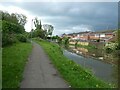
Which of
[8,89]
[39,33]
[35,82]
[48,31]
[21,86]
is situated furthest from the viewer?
[48,31]

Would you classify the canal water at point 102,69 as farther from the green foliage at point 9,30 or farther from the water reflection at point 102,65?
the green foliage at point 9,30

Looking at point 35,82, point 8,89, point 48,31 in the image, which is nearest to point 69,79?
point 35,82

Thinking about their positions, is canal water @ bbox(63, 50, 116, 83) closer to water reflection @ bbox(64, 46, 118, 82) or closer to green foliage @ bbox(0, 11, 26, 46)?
water reflection @ bbox(64, 46, 118, 82)

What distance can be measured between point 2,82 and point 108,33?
348 ft

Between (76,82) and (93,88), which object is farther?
(76,82)

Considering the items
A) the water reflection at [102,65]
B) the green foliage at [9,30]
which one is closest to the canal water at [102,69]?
the water reflection at [102,65]

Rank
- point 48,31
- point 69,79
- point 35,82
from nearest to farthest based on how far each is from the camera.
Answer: point 35,82 < point 69,79 < point 48,31

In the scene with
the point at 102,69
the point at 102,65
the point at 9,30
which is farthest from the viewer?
the point at 9,30

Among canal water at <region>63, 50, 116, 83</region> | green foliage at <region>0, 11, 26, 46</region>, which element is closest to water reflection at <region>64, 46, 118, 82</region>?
canal water at <region>63, 50, 116, 83</region>

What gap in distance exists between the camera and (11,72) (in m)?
15.2

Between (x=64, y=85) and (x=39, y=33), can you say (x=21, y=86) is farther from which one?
(x=39, y=33)

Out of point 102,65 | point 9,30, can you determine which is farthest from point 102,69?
point 9,30

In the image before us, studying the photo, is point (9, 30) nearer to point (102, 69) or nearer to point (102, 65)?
point (102, 65)

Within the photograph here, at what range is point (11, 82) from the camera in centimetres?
1237
